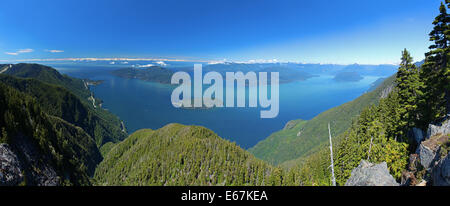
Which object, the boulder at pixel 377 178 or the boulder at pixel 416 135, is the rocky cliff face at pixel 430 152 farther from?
the boulder at pixel 416 135

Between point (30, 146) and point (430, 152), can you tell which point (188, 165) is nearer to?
point (30, 146)

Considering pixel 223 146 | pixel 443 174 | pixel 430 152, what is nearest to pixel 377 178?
pixel 430 152

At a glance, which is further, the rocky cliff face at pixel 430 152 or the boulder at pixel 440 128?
the boulder at pixel 440 128

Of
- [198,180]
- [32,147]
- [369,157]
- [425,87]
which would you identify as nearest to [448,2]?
[425,87]

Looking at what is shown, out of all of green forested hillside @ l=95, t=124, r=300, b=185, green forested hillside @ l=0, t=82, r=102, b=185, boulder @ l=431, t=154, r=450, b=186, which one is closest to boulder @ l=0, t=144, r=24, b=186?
green forested hillside @ l=0, t=82, r=102, b=185

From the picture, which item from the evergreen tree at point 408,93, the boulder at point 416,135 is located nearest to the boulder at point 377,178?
the boulder at point 416,135
